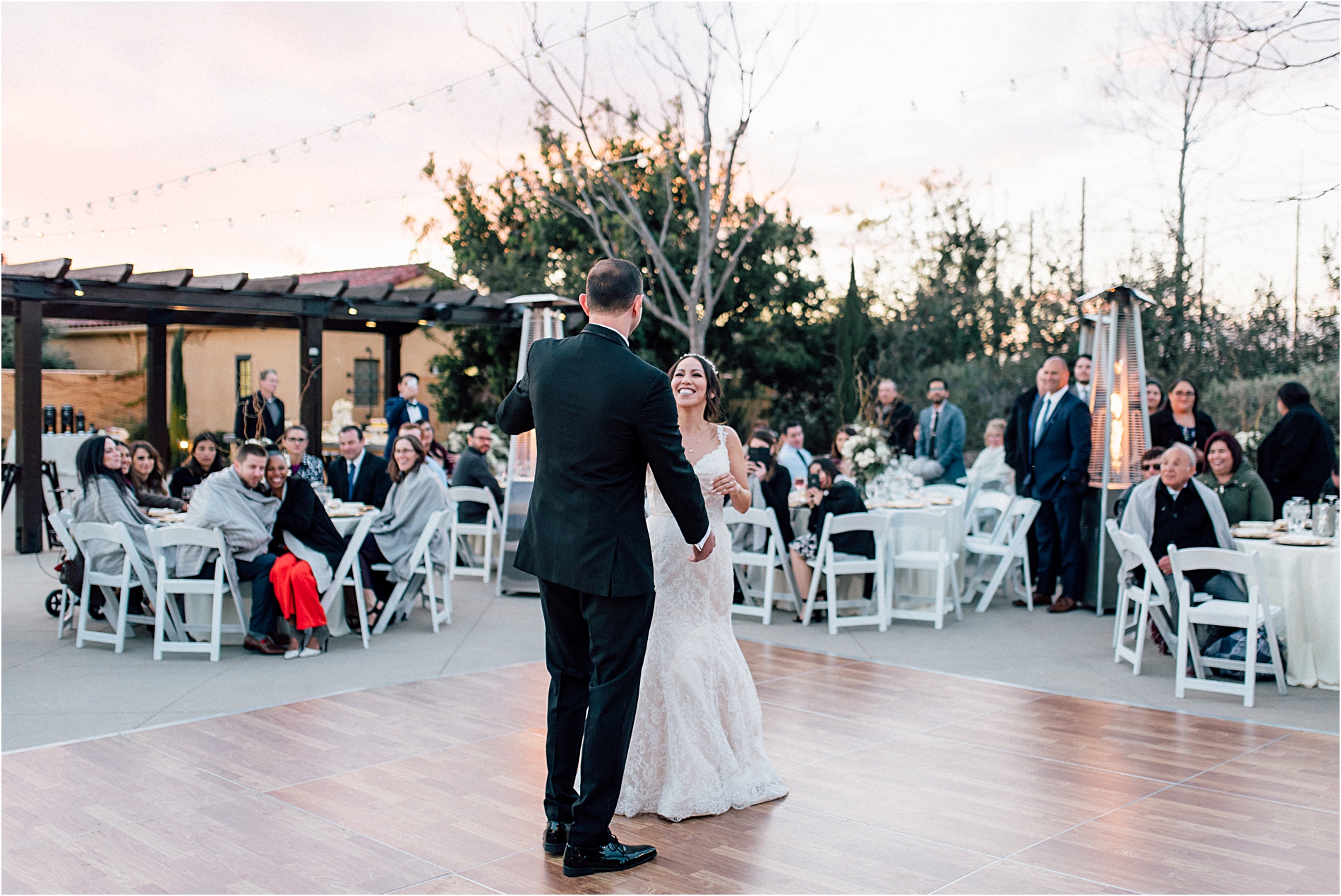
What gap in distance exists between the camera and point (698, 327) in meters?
14.9

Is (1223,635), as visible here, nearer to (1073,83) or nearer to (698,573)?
(698,573)

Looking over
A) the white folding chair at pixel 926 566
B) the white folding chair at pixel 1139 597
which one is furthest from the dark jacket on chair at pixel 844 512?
the white folding chair at pixel 1139 597

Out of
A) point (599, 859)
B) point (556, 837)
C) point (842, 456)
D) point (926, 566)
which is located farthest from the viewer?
point (842, 456)

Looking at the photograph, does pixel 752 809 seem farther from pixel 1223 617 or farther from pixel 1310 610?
pixel 1310 610

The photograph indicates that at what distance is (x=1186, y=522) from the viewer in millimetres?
5969

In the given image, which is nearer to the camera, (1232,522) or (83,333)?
(1232,522)

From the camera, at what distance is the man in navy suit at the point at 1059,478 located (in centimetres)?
801

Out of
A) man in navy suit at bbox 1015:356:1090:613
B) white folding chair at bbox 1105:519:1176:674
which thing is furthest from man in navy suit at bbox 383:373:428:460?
white folding chair at bbox 1105:519:1176:674

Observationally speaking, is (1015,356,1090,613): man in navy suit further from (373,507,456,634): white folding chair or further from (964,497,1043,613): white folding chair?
(373,507,456,634): white folding chair

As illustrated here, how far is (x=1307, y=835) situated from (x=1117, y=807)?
562 mm

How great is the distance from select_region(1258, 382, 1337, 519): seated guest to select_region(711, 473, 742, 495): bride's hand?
17.0ft

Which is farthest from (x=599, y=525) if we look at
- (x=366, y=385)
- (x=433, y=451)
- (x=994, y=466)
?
(x=366, y=385)

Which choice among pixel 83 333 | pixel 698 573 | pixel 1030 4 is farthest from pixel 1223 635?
pixel 83 333

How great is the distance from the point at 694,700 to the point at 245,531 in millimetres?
3534
